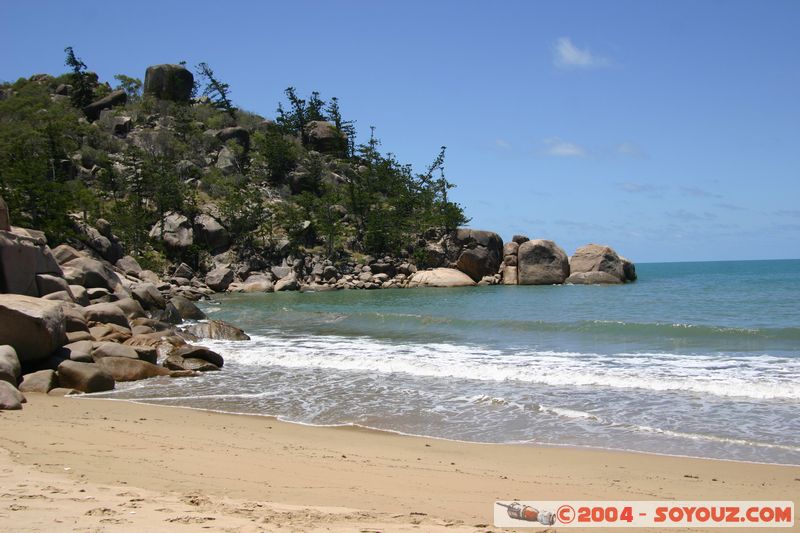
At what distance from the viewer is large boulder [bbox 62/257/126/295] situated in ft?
69.4

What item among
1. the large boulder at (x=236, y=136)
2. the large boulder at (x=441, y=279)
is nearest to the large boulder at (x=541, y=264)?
the large boulder at (x=441, y=279)

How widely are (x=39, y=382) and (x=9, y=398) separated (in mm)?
2154

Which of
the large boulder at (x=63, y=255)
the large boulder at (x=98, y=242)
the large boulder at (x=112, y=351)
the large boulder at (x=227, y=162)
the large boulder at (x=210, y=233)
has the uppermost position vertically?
the large boulder at (x=227, y=162)

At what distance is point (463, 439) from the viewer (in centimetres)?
934

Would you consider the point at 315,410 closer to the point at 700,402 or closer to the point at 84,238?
the point at 700,402

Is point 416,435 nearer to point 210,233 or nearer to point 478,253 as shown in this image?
point 478,253

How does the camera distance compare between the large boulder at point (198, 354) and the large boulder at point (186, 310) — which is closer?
the large boulder at point (198, 354)

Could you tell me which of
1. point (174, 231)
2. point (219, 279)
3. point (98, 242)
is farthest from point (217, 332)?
point (174, 231)

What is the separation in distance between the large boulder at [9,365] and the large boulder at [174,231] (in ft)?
142

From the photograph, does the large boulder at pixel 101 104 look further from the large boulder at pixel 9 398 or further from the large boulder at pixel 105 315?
the large boulder at pixel 9 398

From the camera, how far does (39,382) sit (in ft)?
37.4

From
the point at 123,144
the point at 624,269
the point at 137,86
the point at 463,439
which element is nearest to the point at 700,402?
the point at 463,439

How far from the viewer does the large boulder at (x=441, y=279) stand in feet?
→ 172

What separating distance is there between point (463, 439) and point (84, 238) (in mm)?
32597
